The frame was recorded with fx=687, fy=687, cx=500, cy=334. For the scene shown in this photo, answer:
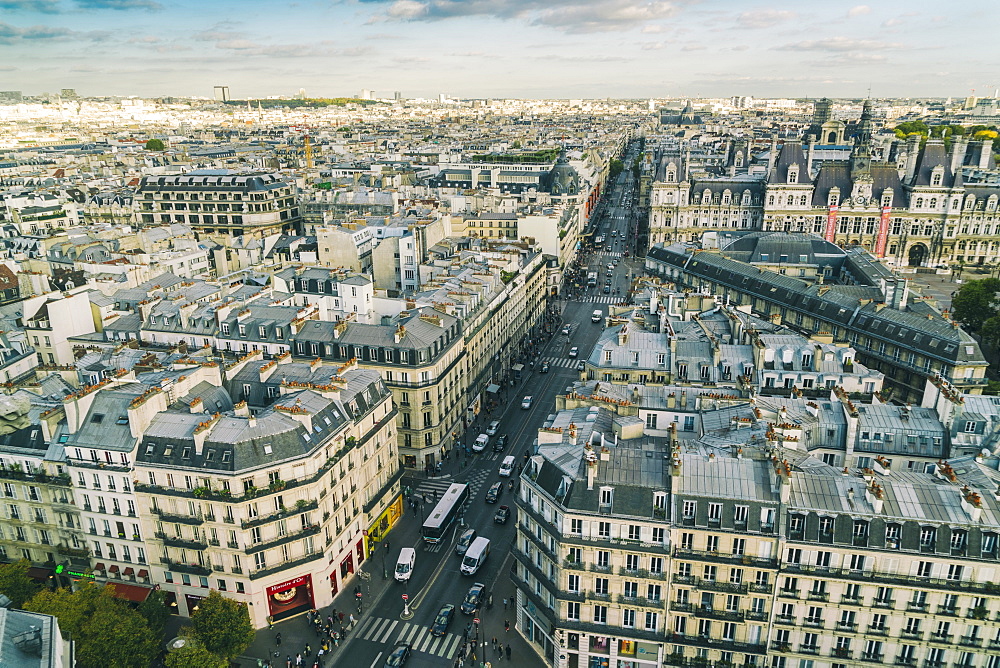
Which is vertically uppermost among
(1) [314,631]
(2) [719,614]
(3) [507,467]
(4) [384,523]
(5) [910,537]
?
(5) [910,537]

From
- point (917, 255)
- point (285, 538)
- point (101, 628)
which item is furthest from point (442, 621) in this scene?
point (917, 255)

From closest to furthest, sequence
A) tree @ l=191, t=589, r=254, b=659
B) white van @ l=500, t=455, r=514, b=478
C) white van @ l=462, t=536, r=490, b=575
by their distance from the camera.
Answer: tree @ l=191, t=589, r=254, b=659 → white van @ l=462, t=536, r=490, b=575 → white van @ l=500, t=455, r=514, b=478

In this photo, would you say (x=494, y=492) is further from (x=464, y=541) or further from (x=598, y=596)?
(x=598, y=596)

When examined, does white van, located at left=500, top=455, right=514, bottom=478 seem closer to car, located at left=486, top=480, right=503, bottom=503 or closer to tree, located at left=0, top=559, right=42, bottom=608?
car, located at left=486, top=480, right=503, bottom=503

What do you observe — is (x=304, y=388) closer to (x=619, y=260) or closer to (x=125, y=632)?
(x=125, y=632)

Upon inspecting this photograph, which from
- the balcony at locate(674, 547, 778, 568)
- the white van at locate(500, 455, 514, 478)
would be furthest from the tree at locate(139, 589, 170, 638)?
the balcony at locate(674, 547, 778, 568)

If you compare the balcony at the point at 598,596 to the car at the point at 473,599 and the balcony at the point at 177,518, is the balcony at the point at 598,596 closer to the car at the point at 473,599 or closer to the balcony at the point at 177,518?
the car at the point at 473,599
